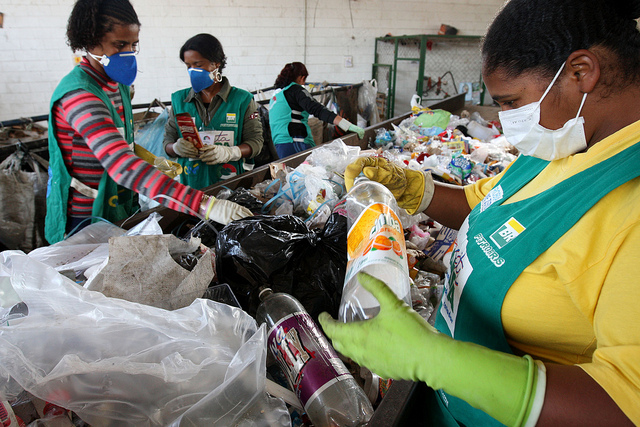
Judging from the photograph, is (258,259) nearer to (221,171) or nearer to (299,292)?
(299,292)

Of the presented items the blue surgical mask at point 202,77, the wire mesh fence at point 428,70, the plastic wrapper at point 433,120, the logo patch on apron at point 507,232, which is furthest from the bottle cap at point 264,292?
the wire mesh fence at point 428,70

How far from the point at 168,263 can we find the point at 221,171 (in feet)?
6.20

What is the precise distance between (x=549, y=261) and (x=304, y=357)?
1.89 feet

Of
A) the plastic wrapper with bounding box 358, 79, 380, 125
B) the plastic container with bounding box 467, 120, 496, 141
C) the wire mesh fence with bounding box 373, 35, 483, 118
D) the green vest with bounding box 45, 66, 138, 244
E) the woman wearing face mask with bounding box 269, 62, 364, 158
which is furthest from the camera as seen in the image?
the wire mesh fence with bounding box 373, 35, 483, 118

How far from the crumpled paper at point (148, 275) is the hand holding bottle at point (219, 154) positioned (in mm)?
1586

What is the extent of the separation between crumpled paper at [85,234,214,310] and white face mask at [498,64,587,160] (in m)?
0.91

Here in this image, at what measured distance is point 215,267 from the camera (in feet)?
4.13

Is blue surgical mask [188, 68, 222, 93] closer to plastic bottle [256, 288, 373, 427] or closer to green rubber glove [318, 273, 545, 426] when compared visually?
plastic bottle [256, 288, 373, 427]

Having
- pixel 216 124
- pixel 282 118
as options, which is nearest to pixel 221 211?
pixel 216 124

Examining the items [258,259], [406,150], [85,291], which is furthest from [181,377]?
[406,150]

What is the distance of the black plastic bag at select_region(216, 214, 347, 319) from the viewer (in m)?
1.20

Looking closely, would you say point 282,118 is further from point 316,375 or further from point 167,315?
point 316,375

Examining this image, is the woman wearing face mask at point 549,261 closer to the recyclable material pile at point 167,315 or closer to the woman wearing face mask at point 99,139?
the recyclable material pile at point 167,315

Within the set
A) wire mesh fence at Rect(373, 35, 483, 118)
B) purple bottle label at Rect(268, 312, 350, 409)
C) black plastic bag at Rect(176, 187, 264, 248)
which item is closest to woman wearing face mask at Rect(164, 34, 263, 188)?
black plastic bag at Rect(176, 187, 264, 248)
